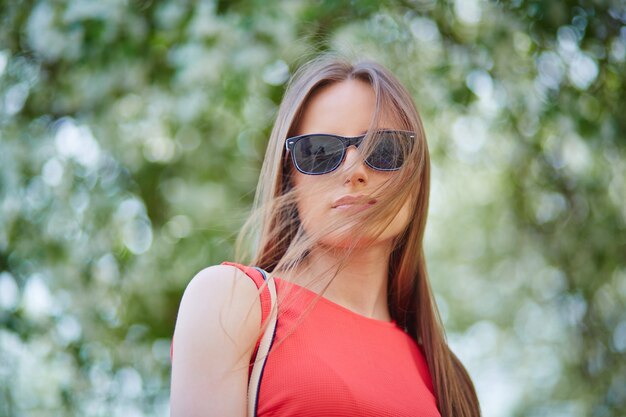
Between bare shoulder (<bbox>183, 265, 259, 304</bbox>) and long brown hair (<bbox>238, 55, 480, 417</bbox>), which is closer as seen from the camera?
bare shoulder (<bbox>183, 265, 259, 304</bbox>)

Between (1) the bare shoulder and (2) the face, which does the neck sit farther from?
(1) the bare shoulder

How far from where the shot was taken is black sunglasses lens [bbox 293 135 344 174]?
1509 millimetres

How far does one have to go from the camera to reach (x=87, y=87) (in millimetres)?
3686

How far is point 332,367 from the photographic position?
1.35 meters

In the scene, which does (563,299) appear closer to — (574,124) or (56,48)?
(574,124)

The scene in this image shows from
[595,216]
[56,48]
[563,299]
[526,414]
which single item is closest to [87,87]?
[56,48]

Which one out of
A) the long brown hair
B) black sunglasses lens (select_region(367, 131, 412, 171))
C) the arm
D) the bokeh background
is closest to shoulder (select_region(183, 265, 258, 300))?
the arm

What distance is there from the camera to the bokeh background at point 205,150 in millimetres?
3072

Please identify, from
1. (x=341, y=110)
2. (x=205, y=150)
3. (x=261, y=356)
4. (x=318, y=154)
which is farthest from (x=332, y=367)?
(x=205, y=150)

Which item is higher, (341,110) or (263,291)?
(341,110)

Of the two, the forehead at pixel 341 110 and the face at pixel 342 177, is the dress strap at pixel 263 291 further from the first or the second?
the forehead at pixel 341 110

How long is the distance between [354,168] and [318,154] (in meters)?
0.09

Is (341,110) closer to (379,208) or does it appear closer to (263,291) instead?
(379,208)

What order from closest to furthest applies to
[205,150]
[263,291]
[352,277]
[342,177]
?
[263,291] < [342,177] < [352,277] < [205,150]
